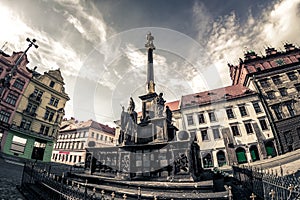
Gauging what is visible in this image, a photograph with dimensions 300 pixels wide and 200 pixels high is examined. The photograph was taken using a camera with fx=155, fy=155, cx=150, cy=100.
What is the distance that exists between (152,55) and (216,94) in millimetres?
19270

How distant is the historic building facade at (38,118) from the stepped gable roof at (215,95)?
24670 mm

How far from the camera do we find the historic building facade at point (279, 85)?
22172 mm

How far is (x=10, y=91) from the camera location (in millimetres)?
23953

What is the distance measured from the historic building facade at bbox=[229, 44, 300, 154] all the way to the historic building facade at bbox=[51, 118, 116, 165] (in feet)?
120

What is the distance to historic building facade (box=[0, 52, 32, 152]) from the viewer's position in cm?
2216

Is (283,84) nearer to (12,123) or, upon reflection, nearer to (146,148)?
(146,148)

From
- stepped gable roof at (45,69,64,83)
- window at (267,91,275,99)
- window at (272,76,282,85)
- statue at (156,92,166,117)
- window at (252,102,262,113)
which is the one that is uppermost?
stepped gable roof at (45,69,64,83)

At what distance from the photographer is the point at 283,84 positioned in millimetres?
25000

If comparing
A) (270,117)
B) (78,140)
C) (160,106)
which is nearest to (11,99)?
(78,140)

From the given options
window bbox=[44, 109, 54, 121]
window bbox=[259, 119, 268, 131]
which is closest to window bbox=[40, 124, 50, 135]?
window bbox=[44, 109, 54, 121]

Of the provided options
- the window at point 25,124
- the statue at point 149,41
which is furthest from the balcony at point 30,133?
the statue at point 149,41

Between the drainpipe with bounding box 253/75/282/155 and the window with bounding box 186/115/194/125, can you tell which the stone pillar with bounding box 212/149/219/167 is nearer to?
the window with bounding box 186/115/194/125

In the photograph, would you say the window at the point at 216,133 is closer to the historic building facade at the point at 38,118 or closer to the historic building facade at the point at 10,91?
the historic building facade at the point at 38,118

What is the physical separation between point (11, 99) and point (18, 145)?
7.17m
